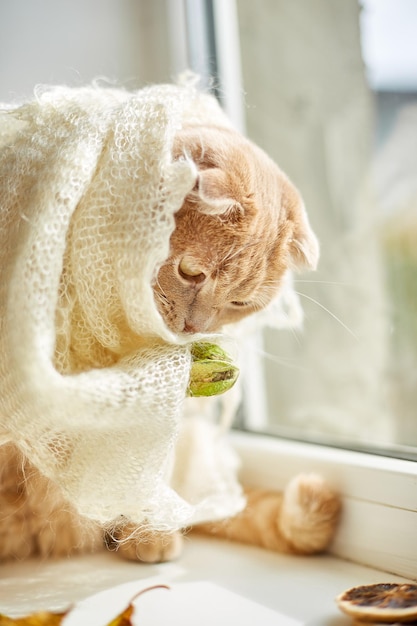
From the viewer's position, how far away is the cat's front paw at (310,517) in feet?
3.43

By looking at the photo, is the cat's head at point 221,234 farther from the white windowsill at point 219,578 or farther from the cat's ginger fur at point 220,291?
the white windowsill at point 219,578

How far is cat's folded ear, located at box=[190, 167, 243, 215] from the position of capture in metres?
0.83

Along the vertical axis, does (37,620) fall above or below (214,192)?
below

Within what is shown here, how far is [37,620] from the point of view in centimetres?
81

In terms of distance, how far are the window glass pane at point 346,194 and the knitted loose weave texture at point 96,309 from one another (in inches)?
18.3

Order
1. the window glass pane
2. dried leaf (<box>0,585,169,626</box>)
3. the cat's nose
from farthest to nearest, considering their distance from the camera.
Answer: the window glass pane → the cat's nose → dried leaf (<box>0,585,169,626</box>)

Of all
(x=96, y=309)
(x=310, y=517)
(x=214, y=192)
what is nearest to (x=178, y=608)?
(x=310, y=517)

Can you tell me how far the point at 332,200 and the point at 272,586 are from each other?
78 cm

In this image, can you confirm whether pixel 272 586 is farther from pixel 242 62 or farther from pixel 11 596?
pixel 242 62

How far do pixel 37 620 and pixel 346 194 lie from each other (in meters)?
0.96

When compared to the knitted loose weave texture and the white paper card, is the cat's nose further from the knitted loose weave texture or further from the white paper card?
the white paper card

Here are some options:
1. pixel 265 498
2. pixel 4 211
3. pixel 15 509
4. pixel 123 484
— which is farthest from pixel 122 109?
pixel 265 498

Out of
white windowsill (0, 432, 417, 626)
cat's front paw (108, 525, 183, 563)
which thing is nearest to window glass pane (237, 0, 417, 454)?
white windowsill (0, 432, 417, 626)

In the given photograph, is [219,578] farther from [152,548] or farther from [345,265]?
[345,265]
